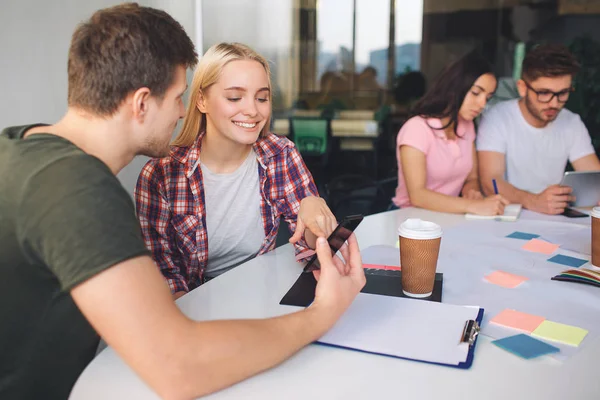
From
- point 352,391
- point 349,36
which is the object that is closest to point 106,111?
point 352,391

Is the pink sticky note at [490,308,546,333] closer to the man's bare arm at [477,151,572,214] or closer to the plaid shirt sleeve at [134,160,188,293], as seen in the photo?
the plaid shirt sleeve at [134,160,188,293]

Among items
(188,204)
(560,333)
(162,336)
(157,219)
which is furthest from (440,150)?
(162,336)

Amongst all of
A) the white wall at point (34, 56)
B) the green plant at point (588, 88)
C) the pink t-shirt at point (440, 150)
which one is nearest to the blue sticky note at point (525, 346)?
the pink t-shirt at point (440, 150)

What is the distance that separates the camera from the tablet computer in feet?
7.44

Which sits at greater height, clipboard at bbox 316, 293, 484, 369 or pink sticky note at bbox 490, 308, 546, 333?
clipboard at bbox 316, 293, 484, 369

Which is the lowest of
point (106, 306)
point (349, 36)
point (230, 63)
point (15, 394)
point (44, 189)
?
point (15, 394)

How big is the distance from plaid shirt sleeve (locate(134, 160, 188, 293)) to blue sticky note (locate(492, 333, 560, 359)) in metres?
0.99

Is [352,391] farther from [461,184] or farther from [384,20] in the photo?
[384,20]

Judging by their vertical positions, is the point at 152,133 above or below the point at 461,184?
above

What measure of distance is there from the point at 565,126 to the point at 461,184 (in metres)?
0.67

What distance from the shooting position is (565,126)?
114 inches

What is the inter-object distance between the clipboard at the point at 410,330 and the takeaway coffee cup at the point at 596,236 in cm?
58

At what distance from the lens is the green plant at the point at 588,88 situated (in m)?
4.55

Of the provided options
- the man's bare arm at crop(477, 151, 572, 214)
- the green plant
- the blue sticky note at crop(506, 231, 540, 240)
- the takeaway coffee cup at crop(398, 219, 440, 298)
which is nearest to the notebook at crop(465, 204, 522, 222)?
the man's bare arm at crop(477, 151, 572, 214)
